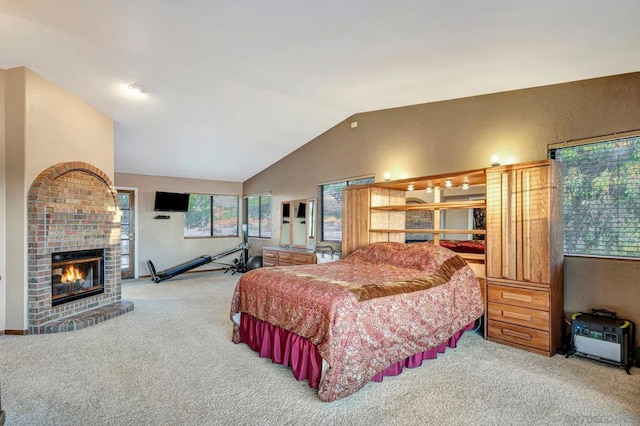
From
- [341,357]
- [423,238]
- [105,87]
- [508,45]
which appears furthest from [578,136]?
[105,87]

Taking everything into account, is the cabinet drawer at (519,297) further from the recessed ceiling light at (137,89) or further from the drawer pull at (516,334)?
the recessed ceiling light at (137,89)

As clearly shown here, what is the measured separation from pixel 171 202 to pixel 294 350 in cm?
616

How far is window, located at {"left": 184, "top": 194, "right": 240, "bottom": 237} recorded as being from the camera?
823 cm

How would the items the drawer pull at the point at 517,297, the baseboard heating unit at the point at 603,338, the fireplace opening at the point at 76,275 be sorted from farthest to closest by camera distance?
the fireplace opening at the point at 76,275
the drawer pull at the point at 517,297
the baseboard heating unit at the point at 603,338

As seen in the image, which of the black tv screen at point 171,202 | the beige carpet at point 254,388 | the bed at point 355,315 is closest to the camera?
the beige carpet at point 254,388

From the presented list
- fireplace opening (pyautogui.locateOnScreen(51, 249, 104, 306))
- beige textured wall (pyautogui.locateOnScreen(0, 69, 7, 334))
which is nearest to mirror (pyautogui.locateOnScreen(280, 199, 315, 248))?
fireplace opening (pyautogui.locateOnScreen(51, 249, 104, 306))

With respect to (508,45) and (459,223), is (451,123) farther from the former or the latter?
(508,45)

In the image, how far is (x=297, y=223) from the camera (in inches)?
278

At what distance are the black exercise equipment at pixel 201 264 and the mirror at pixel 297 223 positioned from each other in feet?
3.82

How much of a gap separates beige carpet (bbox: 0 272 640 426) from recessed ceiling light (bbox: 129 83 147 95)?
10.2ft

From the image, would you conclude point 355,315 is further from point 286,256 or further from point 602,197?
point 286,256

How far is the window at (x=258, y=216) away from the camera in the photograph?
8266 mm

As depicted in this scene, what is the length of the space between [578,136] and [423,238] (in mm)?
2196

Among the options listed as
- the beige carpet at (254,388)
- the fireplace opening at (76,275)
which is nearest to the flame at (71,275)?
the fireplace opening at (76,275)
